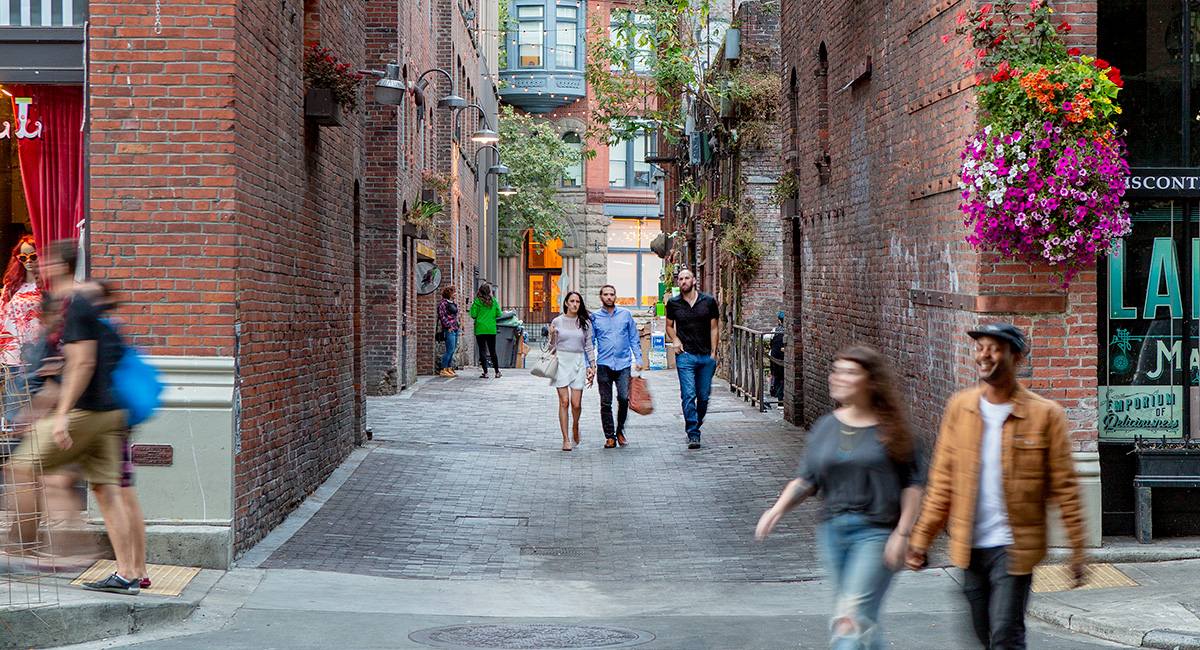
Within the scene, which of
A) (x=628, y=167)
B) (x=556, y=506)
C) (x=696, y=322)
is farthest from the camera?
(x=628, y=167)

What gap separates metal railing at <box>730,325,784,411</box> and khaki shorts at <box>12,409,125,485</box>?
1269 centimetres

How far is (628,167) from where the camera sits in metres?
57.6

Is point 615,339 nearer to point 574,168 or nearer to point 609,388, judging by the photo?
point 609,388

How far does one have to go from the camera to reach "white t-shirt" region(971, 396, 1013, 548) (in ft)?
15.8

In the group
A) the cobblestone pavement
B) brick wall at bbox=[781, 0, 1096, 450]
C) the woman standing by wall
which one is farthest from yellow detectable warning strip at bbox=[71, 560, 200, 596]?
the woman standing by wall

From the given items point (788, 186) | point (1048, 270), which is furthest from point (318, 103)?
point (788, 186)

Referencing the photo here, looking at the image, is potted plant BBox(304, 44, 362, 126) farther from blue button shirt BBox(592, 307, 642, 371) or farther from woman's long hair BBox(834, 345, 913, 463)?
woman's long hair BBox(834, 345, 913, 463)

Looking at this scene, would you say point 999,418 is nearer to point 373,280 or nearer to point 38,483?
point 38,483

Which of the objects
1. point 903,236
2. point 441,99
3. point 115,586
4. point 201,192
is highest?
point 441,99

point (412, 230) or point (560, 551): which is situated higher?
point (412, 230)

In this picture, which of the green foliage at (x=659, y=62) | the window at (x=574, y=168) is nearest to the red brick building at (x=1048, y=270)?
the green foliage at (x=659, y=62)

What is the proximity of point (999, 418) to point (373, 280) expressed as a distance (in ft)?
54.4

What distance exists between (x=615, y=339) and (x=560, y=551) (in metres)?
5.28

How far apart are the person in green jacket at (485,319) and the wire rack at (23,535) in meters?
17.2
